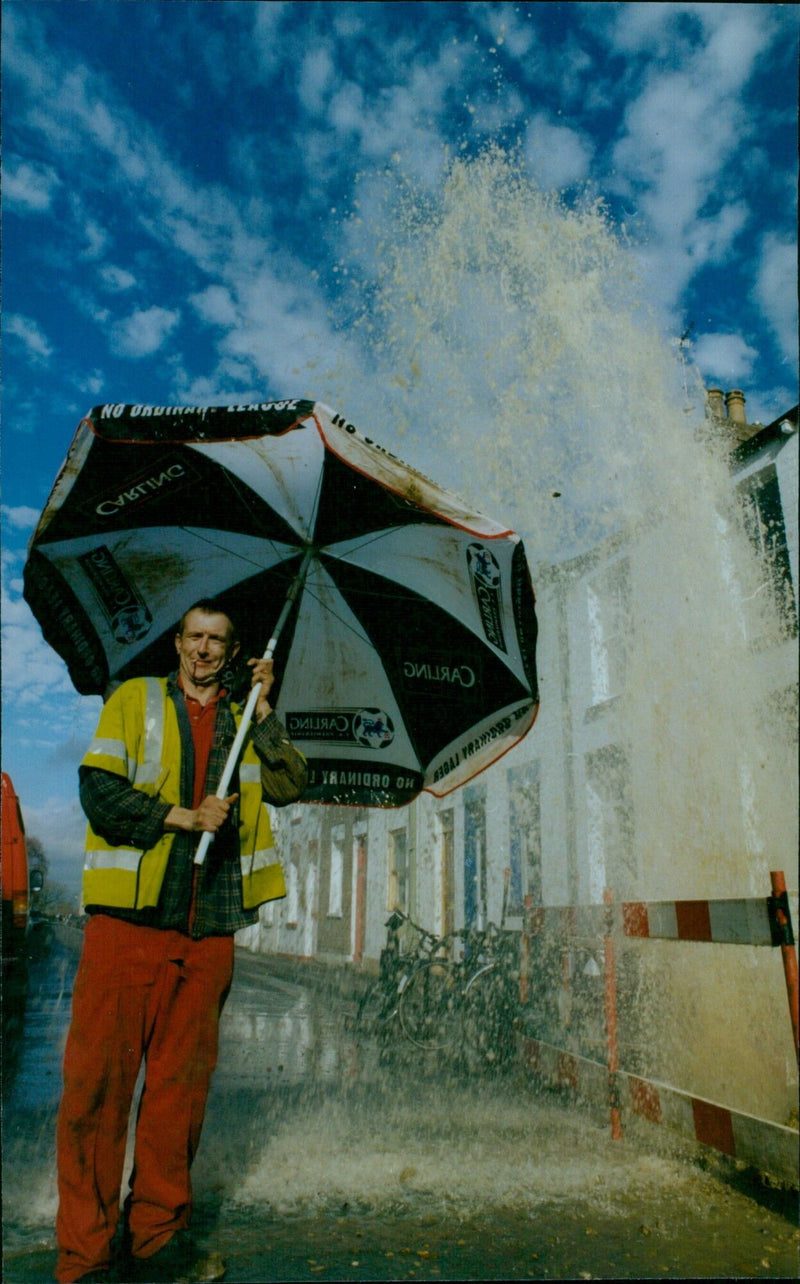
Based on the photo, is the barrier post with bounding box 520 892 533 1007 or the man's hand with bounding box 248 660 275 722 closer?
the man's hand with bounding box 248 660 275 722

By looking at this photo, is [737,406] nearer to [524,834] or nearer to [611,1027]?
Answer: [524,834]

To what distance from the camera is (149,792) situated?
111 inches

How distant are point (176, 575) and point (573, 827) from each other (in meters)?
11.5

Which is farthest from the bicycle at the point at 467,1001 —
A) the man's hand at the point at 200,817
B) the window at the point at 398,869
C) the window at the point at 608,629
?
the window at the point at 398,869

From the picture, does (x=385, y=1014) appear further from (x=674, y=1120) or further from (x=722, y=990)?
(x=674, y=1120)

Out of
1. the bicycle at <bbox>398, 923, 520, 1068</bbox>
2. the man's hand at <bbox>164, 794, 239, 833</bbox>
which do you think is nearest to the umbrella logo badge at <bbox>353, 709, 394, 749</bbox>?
the man's hand at <bbox>164, 794, 239, 833</bbox>

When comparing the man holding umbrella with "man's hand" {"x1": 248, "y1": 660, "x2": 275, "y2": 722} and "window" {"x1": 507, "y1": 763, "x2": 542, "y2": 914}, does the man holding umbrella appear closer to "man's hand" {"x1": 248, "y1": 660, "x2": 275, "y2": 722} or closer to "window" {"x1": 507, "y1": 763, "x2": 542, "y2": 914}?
"man's hand" {"x1": 248, "y1": 660, "x2": 275, "y2": 722}

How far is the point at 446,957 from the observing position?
854 centimetres

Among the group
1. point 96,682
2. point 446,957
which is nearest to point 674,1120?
point 96,682

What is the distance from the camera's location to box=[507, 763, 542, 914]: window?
14.8 m

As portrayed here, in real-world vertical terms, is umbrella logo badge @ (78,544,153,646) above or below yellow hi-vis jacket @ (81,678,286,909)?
above

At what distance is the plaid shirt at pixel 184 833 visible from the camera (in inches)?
105

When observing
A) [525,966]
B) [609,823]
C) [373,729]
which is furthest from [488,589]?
[609,823]

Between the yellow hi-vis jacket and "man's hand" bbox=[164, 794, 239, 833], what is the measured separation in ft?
0.30
